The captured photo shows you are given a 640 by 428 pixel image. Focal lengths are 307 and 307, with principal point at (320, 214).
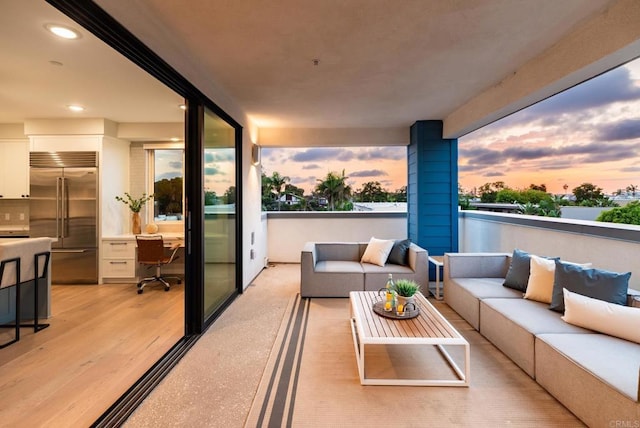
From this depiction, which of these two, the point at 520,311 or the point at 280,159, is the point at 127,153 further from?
the point at 520,311

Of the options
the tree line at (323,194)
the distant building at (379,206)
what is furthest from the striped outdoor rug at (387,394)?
the tree line at (323,194)

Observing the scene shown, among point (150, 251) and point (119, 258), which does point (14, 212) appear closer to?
point (119, 258)

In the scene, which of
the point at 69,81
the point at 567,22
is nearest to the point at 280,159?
the point at 69,81

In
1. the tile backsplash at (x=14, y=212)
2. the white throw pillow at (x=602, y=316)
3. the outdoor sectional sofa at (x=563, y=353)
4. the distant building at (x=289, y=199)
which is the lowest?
the outdoor sectional sofa at (x=563, y=353)

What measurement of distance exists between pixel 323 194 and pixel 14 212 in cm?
548

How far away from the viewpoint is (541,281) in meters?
2.65

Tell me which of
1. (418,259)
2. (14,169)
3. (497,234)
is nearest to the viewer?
(418,259)

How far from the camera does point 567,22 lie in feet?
7.00

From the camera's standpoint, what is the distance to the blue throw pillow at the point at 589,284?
2.16 m

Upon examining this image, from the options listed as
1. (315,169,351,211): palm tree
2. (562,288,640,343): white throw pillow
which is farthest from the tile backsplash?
(562,288,640,343): white throw pillow

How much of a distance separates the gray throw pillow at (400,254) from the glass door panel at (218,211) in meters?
2.16

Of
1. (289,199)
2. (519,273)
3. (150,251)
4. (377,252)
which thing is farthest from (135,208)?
(519,273)

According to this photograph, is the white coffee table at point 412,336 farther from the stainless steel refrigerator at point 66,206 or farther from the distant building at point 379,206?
the stainless steel refrigerator at point 66,206

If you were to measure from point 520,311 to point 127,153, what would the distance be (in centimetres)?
574
